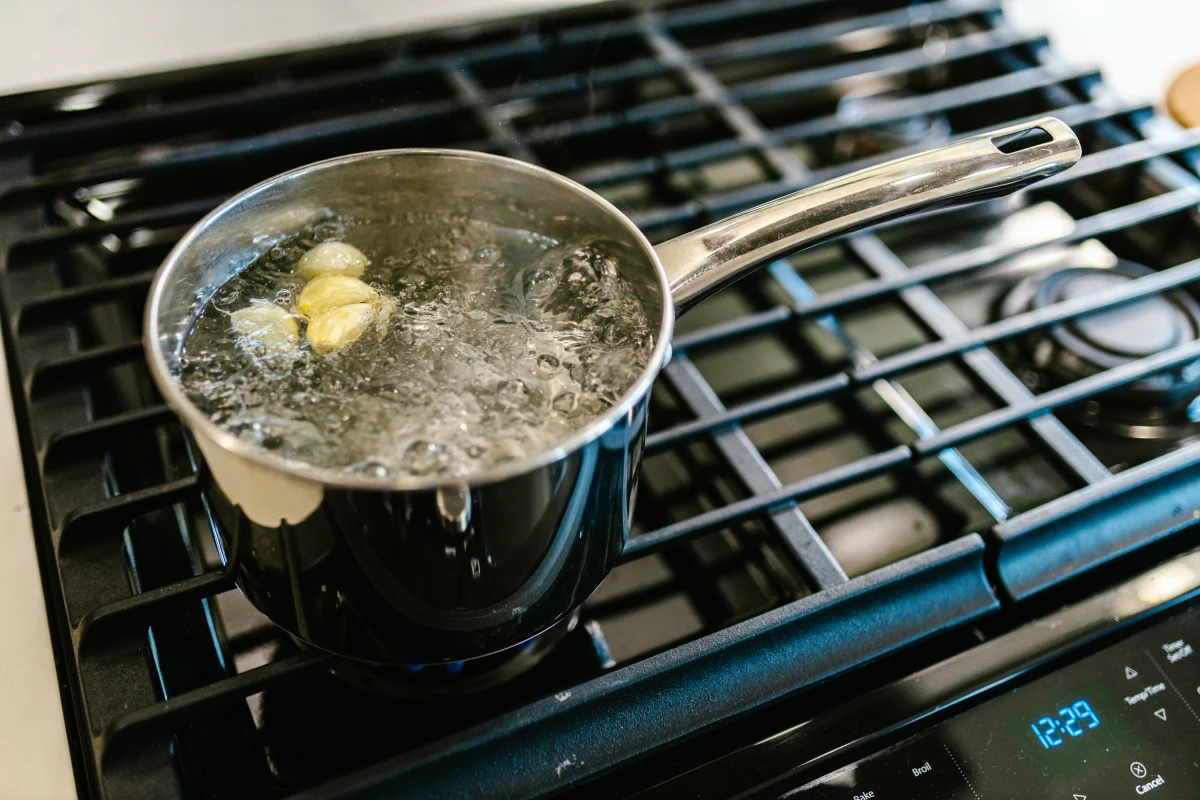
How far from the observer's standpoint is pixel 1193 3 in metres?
1.07

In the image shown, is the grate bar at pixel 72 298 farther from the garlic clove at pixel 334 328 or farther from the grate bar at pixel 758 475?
the grate bar at pixel 758 475

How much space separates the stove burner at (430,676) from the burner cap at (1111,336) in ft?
1.36

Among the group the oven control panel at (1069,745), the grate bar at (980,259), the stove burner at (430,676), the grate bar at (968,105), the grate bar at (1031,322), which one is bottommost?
the oven control panel at (1069,745)

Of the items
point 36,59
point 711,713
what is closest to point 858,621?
point 711,713

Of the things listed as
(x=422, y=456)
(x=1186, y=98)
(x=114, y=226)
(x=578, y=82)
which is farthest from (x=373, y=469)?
(x=1186, y=98)

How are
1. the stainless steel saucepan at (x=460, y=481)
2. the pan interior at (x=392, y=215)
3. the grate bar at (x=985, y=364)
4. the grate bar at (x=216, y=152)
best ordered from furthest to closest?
the grate bar at (x=216, y=152), the grate bar at (x=985, y=364), the pan interior at (x=392, y=215), the stainless steel saucepan at (x=460, y=481)

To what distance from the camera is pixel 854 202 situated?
50cm

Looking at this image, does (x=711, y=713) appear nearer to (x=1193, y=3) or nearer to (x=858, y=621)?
(x=858, y=621)

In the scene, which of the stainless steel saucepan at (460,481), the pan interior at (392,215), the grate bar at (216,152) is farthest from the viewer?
the grate bar at (216,152)

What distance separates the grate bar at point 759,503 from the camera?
0.51m

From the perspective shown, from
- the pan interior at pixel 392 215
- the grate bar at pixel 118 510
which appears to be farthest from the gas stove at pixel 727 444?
the pan interior at pixel 392 215

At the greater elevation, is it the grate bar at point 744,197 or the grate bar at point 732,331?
the grate bar at point 744,197

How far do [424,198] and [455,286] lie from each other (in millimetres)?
62

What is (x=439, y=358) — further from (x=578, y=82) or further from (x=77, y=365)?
(x=578, y=82)
